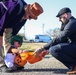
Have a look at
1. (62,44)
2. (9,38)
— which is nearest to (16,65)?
(9,38)

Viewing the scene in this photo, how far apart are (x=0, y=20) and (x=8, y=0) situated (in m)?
0.46

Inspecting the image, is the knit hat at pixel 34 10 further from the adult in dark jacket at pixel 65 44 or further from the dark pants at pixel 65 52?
the dark pants at pixel 65 52

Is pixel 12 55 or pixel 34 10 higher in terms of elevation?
pixel 34 10

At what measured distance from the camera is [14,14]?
6.66 m

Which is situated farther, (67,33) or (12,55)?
(12,55)

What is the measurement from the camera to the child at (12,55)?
6.48 m

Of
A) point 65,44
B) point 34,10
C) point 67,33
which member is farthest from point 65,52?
point 34,10

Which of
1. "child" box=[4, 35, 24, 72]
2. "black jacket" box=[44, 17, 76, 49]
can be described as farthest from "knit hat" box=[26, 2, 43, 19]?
"black jacket" box=[44, 17, 76, 49]

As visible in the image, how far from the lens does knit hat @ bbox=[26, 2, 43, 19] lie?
6.75 m

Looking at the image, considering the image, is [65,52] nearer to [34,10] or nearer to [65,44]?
[65,44]

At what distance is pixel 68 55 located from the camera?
20.0 ft

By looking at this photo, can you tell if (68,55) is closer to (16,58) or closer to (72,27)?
(72,27)

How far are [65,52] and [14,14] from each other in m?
1.42

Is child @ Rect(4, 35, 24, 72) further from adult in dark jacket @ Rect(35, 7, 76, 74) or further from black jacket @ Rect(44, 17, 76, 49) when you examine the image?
black jacket @ Rect(44, 17, 76, 49)
